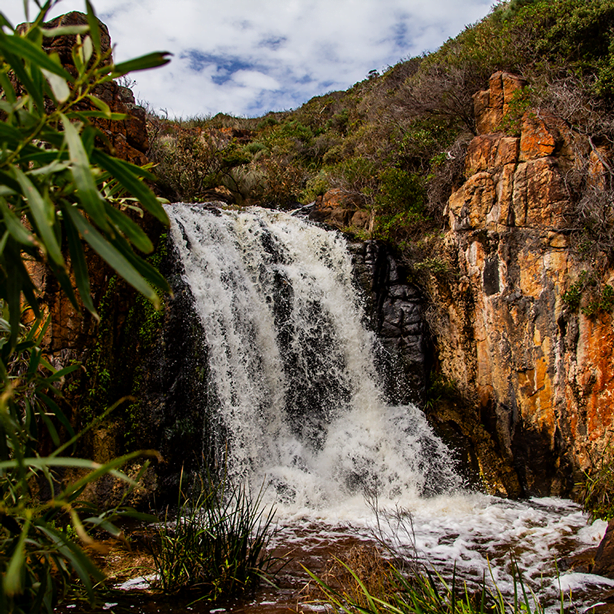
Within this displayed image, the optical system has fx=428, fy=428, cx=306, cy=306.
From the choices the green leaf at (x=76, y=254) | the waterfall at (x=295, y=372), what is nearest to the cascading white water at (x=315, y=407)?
the waterfall at (x=295, y=372)

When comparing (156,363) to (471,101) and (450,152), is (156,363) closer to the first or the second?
(450,152)

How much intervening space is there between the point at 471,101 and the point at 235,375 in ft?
24.8

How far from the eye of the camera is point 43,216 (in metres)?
0.96

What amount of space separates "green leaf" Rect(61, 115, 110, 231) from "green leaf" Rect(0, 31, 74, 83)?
0.15 meters

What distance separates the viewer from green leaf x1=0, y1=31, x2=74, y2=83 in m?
0.98

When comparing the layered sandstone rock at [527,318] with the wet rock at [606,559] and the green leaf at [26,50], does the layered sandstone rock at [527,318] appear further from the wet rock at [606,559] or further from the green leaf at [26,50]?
the green leaf at [26,50]

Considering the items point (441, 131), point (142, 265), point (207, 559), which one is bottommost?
point (207, 559)

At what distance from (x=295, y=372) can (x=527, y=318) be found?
3.74m

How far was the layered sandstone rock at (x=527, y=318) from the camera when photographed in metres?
6.03

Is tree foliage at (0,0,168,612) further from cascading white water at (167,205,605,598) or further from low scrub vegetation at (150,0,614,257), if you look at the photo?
low scrub vegetation at (150,0,614,257)

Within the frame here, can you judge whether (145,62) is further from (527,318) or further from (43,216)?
(527,318)

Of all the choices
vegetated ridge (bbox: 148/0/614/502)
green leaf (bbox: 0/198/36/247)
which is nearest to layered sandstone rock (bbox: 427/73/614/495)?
vegetated ridge (bbox: 148/0/614/502)

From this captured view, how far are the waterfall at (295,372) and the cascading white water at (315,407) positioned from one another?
19 millimetres

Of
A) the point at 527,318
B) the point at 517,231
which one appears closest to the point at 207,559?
the point at 527,318
